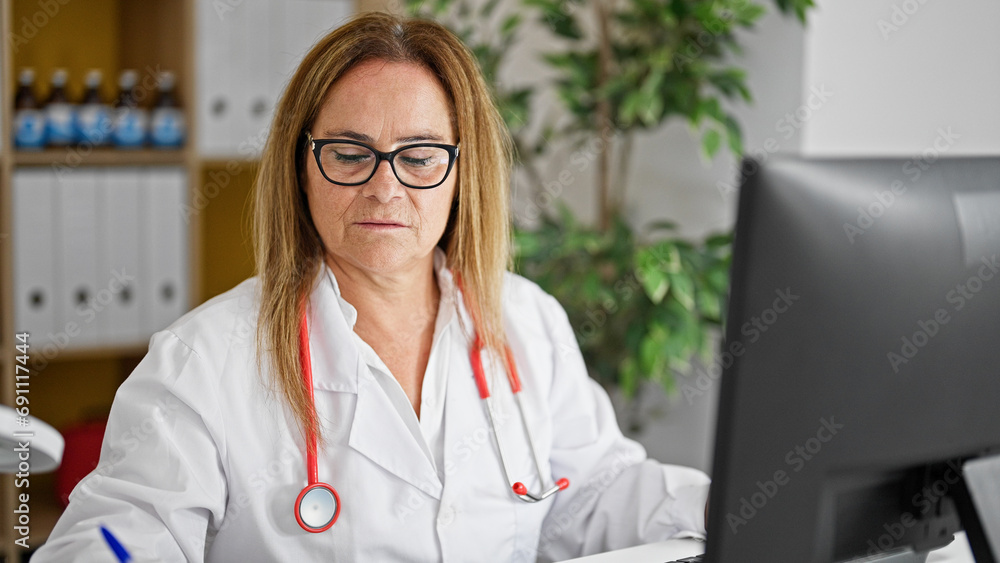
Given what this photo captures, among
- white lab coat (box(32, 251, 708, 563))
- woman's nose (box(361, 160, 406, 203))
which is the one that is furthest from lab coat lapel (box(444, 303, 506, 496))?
woman's nose (box(361, 160, 406, 203))

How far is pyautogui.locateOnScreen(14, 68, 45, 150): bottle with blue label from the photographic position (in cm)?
229

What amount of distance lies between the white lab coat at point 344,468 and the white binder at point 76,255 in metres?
1.32

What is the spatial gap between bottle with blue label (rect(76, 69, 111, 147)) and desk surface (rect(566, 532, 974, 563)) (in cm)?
192

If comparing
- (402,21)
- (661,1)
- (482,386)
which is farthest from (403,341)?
(661,1)

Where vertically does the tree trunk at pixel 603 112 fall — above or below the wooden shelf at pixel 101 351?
above

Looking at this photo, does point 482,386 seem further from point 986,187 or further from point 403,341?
point 986,187

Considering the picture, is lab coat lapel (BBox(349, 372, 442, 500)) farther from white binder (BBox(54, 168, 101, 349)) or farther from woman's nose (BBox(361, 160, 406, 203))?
white binder (BBox(54, 168, 101, 349))

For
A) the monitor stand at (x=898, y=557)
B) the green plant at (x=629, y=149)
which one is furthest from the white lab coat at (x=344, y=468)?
the green plant at (x=629, y=149)

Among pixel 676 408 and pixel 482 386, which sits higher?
pixel 482 386

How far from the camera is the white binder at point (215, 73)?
2400 mm

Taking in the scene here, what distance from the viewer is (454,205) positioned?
1337 millimetres

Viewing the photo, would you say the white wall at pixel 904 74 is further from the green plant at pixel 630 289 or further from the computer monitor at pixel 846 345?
the computer monitor at pixel 846 345

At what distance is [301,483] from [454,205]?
0.48m

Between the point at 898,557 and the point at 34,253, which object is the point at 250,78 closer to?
the point at 34,253
